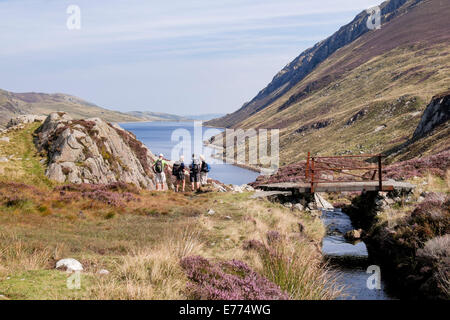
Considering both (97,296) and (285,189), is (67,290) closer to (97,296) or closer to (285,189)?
(97,296)

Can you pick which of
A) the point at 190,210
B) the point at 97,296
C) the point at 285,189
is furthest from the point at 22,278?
the point at 285,189

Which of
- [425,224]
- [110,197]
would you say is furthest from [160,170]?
[425,224]

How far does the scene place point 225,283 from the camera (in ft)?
23.4

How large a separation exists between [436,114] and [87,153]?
4514 centimetres

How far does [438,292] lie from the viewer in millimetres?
11258

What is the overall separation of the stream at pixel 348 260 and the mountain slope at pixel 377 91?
47399mm

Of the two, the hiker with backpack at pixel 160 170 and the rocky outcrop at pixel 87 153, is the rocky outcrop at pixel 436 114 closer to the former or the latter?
the rocky outcrop at pixel 87 153

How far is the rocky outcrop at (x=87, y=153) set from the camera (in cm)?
2759

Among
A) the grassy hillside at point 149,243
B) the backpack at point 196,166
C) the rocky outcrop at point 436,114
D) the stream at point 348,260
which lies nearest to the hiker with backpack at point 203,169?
the backpack at point 196,166

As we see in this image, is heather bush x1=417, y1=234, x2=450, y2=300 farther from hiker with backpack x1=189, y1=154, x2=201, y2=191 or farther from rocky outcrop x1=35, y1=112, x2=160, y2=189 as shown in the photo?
rocky outcrop x1=35, y1=112, x2=160, y2=189

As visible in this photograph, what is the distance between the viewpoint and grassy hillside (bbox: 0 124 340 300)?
6.92 metres

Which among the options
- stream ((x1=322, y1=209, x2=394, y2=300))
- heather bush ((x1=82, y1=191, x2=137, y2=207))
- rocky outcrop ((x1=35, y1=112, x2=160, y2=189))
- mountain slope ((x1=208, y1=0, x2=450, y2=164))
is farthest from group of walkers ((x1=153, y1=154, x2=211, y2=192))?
mountain slope ((x1=208, y1=0, x2=450, y2=164))

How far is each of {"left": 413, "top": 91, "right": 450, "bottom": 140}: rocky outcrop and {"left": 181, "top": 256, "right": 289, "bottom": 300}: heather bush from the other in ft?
159

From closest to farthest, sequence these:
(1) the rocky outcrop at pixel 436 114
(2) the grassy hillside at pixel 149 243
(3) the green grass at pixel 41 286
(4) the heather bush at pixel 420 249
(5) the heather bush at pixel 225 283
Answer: (3) the green grass at pixel 41 286, (5) the heather bush at pixel 225 283, (2) the grassy hillside at pixel 149 243, (4) the heather bush at pixel 420 249, (1) the rocky outcrop at pixel 436 114
